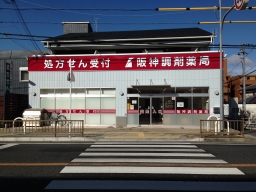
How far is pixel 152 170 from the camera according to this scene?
7469 millimetres

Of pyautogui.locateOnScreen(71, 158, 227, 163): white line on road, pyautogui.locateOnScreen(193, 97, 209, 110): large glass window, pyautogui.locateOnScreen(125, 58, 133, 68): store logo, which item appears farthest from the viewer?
pyautogui.locateOnScreen(125, 58, 133, 68): store logo

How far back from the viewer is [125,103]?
21.0 m

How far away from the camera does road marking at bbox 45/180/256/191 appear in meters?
5.87

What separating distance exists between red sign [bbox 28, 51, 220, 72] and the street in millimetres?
10719

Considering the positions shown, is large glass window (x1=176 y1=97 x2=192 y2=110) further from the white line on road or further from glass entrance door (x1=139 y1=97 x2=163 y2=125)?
the white line on road

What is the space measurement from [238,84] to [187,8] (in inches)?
1870

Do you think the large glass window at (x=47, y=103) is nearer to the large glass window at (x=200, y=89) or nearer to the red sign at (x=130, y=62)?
the red sign at (x=130, y=62)

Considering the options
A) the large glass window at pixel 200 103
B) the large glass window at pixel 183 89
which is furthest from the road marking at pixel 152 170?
the large glass window at pixel 183 89

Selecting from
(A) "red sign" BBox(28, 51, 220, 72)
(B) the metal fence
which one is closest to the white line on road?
(B) the metal fence

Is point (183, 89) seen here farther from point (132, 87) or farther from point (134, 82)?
point (132, 87)

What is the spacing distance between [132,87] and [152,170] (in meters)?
13.7

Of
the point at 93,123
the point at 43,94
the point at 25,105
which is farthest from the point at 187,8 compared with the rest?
the point at 25,105

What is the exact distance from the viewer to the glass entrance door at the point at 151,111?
2091 cm

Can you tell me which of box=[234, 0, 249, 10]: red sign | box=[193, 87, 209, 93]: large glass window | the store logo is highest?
box=[234, 0, 249, 10]: red sign
